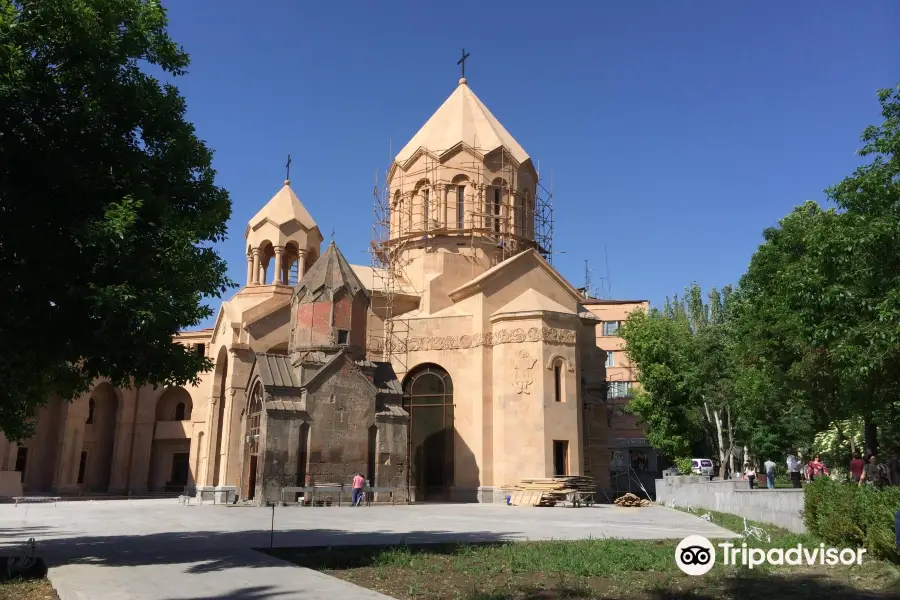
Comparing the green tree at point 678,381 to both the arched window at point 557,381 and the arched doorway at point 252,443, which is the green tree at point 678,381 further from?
the arched doorway at point 252,443

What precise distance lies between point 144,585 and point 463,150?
26.9 metres

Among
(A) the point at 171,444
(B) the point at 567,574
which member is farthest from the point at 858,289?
(A) the point at 171,444

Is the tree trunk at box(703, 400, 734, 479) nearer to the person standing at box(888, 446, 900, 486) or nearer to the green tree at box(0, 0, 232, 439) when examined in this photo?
the person standing at box(888, 446, 900, 486)

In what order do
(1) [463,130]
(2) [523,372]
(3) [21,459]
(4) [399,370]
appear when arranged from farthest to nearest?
1. (3) [21,459]
2. (1) [463,130]
3. (4) [399,370]
4. (2) [523,372]

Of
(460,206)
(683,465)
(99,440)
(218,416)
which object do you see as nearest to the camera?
(218,416)

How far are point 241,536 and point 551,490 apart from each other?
537 inches

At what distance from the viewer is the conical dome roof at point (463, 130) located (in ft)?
109

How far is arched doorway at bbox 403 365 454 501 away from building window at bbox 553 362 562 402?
14.4 feet

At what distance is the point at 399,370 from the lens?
29469 mm

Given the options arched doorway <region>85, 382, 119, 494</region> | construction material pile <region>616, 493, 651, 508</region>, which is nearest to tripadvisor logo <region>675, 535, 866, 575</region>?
construction material pile <region>616, 493, 651, 508</region>

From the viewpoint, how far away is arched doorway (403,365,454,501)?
28.3 meters

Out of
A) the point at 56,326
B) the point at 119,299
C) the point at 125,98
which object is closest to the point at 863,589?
the point at 119,299

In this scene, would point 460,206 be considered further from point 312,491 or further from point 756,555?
point 756,555

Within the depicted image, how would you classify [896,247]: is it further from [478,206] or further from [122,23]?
[478,206]
